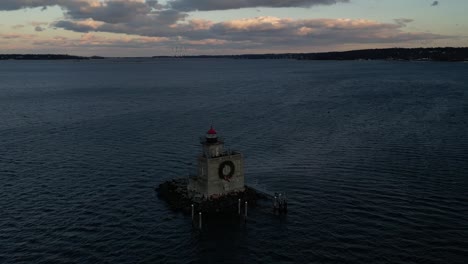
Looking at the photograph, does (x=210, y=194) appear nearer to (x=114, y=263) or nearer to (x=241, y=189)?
(x=241, y=189)

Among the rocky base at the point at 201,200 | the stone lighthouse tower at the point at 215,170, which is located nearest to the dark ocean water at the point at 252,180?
the rocky base at the point at 201,200

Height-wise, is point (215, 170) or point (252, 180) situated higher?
point (215, 170)

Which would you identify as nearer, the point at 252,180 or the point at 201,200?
the point at 201,200

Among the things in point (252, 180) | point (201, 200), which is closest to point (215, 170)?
point (201, 200)

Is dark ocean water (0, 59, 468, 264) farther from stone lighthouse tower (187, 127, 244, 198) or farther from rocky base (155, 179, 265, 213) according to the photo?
stone lighthouse tower (187, 127, 244, 198)

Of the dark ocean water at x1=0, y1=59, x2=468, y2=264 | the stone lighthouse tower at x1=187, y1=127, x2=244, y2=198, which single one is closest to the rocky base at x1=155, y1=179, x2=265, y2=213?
the stone lighthouse tower at x1=187, y1=127, x2=244, y2=198

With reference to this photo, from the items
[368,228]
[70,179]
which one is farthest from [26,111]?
[368,228]

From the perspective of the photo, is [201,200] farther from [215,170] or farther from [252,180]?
[252,180]
